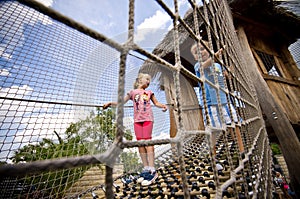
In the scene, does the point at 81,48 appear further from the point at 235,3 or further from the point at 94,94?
the point at 235,3

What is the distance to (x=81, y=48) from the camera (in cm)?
134

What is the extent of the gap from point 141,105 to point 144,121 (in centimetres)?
13

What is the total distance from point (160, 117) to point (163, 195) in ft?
1.95

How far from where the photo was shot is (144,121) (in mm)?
1204

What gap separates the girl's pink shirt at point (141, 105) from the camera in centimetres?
120

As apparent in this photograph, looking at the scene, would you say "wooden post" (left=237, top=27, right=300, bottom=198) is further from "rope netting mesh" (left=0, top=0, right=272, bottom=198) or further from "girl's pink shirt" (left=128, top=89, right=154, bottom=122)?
"girl's pink shirt" (left=128, top=89, right=154, bottom=122)

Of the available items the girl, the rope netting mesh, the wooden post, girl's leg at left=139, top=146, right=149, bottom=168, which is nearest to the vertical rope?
the rope netting mesh

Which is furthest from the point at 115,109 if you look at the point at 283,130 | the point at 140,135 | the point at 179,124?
the point at 283,130

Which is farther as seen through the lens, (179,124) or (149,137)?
(149,137)

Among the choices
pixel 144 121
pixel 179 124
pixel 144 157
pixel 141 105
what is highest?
pixel 141 105

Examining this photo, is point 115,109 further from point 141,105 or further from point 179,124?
point 141,105

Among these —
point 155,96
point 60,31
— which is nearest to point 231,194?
point 155,96

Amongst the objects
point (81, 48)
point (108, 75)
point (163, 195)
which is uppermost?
point (81, 48)

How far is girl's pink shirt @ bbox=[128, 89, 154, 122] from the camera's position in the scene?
1.20 m
